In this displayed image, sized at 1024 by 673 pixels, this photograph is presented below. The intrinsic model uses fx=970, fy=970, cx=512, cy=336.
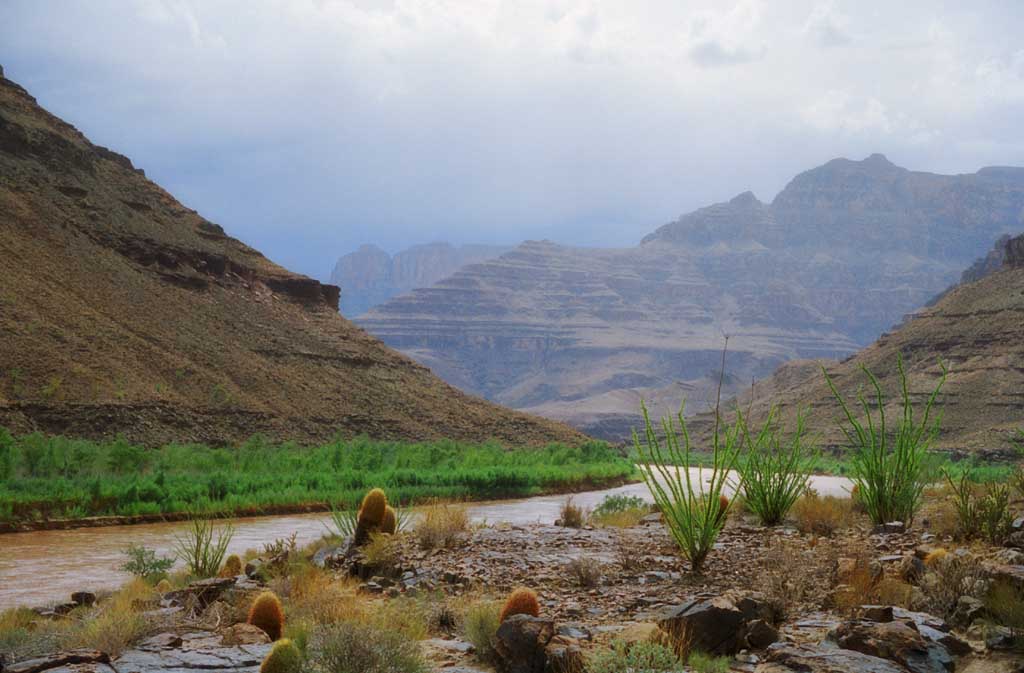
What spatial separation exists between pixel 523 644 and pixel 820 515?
24.4 ft

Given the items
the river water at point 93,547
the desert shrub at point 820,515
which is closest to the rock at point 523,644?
the desert shrub at point 820,515

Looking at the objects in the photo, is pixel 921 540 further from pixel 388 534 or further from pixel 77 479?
pixel 77 479

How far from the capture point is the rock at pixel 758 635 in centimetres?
725

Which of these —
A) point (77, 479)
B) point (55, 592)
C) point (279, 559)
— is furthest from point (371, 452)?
point (279, 559)

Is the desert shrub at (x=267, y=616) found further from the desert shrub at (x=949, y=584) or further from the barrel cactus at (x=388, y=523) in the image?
the desert shrub at (x=949, y=584)

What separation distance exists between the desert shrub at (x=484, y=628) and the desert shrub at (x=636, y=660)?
4.45 ft

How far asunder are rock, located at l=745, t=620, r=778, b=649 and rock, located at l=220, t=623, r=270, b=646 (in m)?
3.92

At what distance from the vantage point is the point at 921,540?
35.4ft

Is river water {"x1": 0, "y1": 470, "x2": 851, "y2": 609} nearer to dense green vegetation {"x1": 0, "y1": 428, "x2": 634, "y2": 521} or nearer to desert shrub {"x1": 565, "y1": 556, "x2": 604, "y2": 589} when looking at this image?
dense green vegetation {"x1": 0, "y1": 428, "x2": 634, "y2": 521}

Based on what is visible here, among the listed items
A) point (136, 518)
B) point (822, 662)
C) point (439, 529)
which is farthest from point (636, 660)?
point (136, 518)

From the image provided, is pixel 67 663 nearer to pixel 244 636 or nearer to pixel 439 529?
pixel 244 636

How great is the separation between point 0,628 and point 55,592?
21.9 ft

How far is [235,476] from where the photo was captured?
32594 mm

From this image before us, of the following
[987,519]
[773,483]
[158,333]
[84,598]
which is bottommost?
[84,598]
